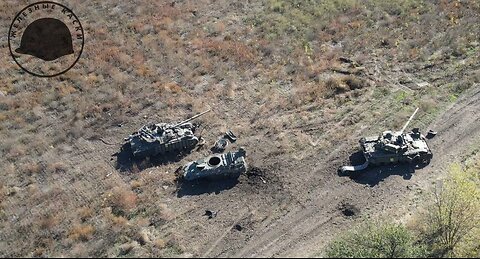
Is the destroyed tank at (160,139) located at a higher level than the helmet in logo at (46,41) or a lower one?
lower

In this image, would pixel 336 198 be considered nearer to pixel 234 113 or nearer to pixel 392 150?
pixel 392 150

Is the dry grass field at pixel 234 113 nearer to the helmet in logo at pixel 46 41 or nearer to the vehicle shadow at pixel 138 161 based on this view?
the vehicle shadow at pixel 138 161

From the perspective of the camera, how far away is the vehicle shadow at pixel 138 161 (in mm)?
37062

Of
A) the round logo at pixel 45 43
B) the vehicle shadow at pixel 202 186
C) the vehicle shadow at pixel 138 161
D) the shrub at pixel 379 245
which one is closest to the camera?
the shrub at pixel 379 245

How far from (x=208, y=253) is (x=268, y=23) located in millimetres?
27469

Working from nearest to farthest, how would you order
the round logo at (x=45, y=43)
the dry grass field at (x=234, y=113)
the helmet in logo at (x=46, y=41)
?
the dry grass field at (x=234, y=113) < the round logo at (x=45, y=43) < the helmet in logo at (x=46, y=41)

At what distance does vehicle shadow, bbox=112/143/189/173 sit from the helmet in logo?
48.7 feet

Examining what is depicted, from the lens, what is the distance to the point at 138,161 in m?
37.5

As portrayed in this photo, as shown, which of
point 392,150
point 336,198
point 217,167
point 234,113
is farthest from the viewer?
point 234,113

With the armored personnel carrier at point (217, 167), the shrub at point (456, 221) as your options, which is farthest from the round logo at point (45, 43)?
the shrub at point (456, 221)

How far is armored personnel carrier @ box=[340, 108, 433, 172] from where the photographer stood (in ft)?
118

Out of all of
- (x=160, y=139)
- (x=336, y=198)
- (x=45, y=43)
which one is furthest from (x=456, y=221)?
(x=45, y=43)

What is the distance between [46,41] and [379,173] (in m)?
30.5

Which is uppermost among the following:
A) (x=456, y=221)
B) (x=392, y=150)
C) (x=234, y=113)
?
(x=234, y=113)
